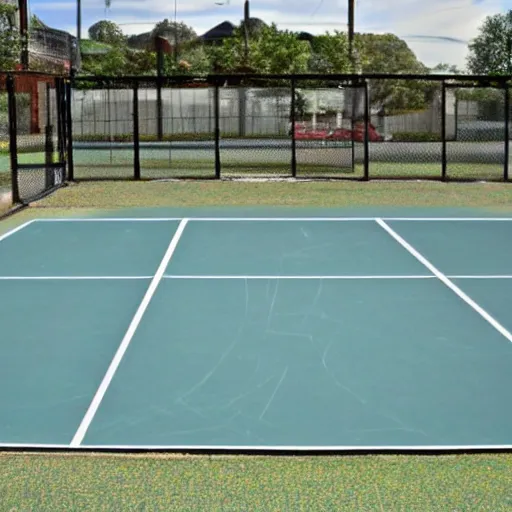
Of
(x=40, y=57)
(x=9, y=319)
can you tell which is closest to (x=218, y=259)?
(x=9, y=319)

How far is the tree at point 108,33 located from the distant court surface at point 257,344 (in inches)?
3015

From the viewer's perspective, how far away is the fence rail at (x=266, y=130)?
21.5 meters

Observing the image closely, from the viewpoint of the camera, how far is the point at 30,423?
5820 mm

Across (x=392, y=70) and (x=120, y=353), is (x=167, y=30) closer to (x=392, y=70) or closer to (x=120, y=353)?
(x=392, y=70)

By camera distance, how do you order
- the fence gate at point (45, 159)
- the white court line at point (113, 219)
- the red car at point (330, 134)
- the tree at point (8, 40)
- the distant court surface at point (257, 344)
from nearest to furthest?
the distant court surface at point (257, 344), the white court line at point (113, 219), the fence gate at point (45, 159), the red car at point (330, 134), the tree at point (8, 40)

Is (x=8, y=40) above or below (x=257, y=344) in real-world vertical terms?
above

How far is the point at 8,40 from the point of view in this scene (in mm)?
45781

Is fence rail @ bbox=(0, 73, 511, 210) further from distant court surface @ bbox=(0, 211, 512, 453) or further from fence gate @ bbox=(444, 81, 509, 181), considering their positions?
distant court surface @ bbox=(0, 211, 512, 453)

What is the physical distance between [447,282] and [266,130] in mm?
23541

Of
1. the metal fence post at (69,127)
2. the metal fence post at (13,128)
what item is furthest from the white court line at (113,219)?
the metal fence post at (69,127)

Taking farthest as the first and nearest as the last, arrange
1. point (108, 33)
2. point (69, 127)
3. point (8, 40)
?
1. point (108, 33)
2. point (8, 40)
3. point (69, 127)

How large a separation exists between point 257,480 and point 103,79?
1689 centimetres

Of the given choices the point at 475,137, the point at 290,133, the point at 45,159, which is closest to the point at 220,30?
the point at 475,137

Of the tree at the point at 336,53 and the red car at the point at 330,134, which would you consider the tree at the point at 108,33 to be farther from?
the red car at the point at 330,134
